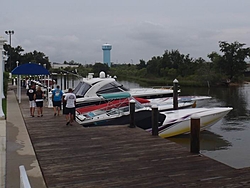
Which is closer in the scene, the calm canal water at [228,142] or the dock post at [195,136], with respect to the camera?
the dock post at [195,136]

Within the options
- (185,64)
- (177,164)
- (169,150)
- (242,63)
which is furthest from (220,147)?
(185,64)

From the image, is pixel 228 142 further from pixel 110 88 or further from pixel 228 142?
pixel 110 88

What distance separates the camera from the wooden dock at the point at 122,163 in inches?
270

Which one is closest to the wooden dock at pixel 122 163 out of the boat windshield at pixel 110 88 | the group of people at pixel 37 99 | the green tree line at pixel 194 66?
the group of people at pixel 37 99

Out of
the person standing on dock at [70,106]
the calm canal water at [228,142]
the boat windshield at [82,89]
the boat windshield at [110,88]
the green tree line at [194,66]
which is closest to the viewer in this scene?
the person standing on dock at [70,106]

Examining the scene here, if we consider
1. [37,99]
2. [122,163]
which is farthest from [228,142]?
[122,163]

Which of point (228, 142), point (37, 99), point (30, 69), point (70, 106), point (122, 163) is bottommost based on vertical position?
point (228, 142)

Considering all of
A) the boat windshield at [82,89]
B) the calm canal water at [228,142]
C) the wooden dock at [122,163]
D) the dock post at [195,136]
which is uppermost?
the boat windshield at [82,89]

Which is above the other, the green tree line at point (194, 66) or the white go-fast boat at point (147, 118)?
the green tree line at point (194, 66)

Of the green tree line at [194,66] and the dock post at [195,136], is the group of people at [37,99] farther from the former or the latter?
the green tree line at [194,66]

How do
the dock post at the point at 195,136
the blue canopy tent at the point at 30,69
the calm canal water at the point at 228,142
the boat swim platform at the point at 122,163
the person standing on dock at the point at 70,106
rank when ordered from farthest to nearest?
the blue canopy tent at the point at 30,69
the calm canal water at the point at 228,142
the person standing on dock at the point at 70,106
the dock post at the point at 195,136
the boat swim platform at the point at 122,163

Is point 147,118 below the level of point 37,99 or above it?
below

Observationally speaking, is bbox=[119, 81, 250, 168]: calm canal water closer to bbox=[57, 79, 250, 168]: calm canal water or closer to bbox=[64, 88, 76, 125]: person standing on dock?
bbox=[57, 79, 250, 168]: calm canal water

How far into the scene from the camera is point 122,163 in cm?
810
